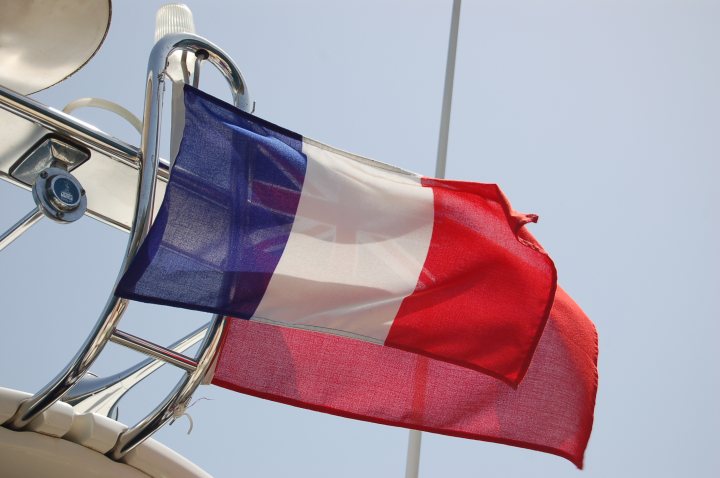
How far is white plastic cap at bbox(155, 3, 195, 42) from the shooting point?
2.04m

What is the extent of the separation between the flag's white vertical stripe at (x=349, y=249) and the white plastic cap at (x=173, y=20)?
0.50 meters

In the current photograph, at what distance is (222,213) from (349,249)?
0.40 metres

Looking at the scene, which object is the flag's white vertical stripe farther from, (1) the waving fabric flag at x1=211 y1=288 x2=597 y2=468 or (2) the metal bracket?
(2) the metal bracket

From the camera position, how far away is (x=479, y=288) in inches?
107

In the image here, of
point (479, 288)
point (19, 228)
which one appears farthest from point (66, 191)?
point (479, 288)

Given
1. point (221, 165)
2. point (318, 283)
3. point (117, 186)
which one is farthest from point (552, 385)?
point (117, 186)

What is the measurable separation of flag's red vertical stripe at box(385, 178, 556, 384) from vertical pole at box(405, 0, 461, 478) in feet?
4.31

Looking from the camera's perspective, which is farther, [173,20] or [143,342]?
[173,20]

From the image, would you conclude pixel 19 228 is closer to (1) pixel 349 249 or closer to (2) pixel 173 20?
(2) pixel 173 20

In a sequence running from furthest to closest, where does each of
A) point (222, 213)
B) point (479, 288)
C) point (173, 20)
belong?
1. point (479, 288)
2. point (222, 213)
3. point (173, 20)

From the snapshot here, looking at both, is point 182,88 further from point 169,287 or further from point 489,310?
point 489,310

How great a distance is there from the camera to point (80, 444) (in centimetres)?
160

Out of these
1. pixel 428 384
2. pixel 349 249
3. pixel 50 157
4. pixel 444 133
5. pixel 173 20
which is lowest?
pixel 428 384

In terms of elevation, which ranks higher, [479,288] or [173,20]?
[173,20]
